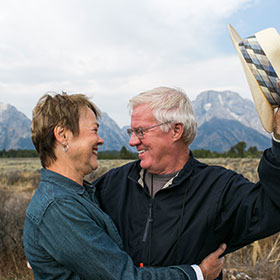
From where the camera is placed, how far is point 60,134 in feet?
6.84

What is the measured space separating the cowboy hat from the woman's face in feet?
3.39

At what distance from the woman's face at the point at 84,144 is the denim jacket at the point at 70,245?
9.5 inches

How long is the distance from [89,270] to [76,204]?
0.36 m

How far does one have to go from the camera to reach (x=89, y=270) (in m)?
1.76

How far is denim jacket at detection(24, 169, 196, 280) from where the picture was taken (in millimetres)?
1752

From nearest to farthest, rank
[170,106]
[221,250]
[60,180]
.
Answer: [60,180]
[221,250]
[170,106]

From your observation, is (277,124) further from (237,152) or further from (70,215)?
(237,152)

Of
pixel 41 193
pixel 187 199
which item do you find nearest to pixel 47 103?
pixel 41 193

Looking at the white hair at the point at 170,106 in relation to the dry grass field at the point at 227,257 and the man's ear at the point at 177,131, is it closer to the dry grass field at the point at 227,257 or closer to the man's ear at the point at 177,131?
the man's ear at the point at 177,131

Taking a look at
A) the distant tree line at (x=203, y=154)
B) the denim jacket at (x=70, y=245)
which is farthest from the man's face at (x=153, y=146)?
the distant tree line at (x=203, y=154)

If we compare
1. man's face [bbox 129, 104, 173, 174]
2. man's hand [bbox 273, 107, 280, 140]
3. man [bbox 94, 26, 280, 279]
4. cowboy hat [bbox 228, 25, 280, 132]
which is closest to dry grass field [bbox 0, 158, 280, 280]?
man [bbox 94, 26, 280, 279]

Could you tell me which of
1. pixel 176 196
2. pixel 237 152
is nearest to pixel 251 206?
pixel 176 196

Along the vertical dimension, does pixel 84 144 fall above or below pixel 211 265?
above

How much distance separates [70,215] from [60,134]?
546 millimetres
